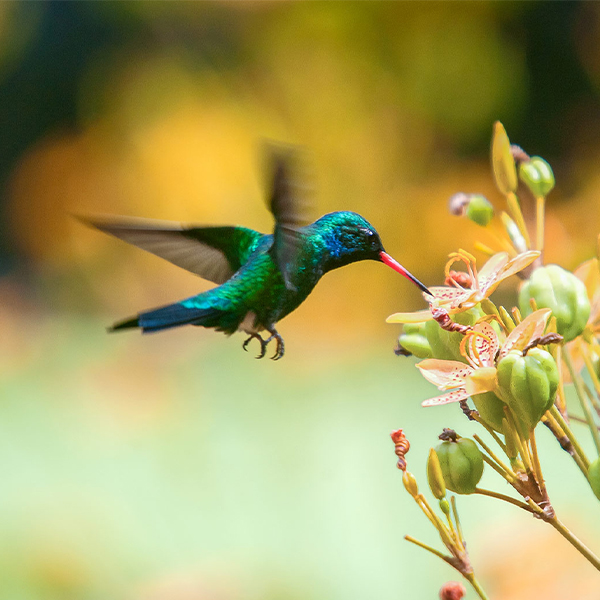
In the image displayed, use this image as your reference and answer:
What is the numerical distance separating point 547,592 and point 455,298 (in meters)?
1.55

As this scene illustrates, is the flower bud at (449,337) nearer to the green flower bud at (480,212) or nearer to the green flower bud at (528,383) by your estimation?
the green flower bud at (528,383)

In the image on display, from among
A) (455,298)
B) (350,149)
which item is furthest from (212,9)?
(455,298)

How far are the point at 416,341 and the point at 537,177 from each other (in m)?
0.25

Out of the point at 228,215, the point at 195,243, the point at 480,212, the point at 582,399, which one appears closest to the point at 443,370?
the point at 582,399

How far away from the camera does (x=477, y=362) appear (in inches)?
26.1

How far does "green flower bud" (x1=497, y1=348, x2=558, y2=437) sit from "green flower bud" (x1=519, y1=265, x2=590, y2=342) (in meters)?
0.08

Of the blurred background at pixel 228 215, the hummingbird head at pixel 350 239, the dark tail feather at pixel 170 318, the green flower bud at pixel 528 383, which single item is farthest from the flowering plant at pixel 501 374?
the blurred background at pixel 228 215

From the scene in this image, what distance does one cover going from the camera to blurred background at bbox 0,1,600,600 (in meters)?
2.34

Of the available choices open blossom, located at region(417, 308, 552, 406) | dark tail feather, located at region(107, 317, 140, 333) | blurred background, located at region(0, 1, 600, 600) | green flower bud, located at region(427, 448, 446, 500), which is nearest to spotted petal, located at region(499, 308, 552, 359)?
open blossom, located at region(417, 308, 552, 406)

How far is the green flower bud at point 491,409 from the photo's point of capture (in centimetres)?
60

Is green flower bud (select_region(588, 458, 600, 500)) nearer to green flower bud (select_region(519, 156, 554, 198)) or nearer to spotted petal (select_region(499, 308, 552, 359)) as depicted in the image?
spotted petal (select_region(499, 308, 552, 359))

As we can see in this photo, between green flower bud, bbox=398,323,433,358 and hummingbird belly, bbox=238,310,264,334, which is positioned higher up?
hummingbird belly, bbox=238,310,264,334

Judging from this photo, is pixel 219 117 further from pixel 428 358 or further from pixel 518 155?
pixel 428 358

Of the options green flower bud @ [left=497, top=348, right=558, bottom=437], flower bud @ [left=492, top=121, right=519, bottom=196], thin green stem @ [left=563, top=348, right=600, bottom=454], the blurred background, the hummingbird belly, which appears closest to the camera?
green flower bud @ [left=497, top=348, right=558, bottom=437]
